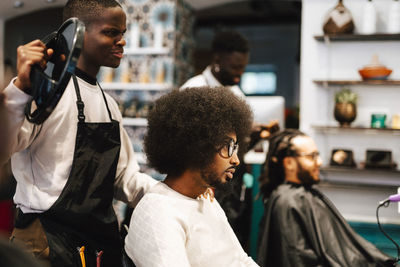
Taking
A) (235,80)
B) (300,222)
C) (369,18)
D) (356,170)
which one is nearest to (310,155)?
(300,222)

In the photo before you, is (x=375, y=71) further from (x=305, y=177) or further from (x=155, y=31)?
(x=155, y=31)

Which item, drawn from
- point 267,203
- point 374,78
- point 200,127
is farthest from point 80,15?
point 374,78

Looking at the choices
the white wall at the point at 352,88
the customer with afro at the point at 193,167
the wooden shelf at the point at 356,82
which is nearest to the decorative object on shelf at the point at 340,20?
the white wall at the point at 352,88

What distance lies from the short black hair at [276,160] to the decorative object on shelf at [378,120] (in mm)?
2235

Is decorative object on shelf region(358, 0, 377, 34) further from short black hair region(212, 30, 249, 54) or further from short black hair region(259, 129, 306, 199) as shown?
short black hair region(259, 129, 306, 199)

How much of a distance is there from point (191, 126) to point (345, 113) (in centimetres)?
345

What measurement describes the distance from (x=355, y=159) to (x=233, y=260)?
3645 millimetres

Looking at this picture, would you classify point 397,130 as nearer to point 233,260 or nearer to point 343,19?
point 343,19

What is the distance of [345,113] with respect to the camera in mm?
4336

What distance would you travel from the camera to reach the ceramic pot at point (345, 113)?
4320 mm

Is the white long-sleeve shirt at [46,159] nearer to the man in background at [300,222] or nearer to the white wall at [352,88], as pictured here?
the man in background at [300,222]

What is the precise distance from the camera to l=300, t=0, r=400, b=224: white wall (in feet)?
14.7

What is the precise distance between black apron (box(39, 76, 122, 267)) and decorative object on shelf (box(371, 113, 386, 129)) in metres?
3.56

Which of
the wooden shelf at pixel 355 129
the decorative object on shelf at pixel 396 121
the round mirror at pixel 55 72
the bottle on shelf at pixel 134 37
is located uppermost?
the bottle on shelf at pixel 134 37
